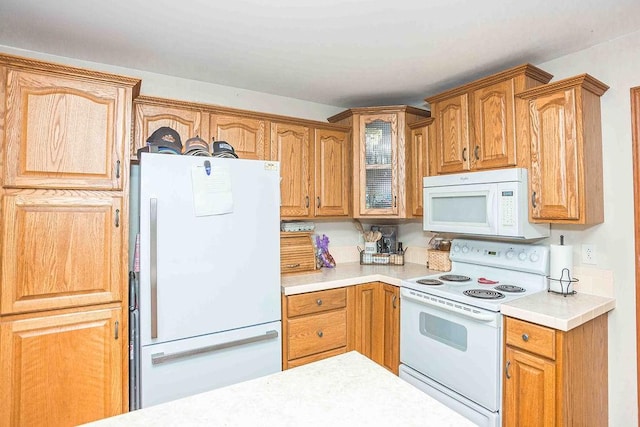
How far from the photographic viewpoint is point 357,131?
9.23 ft

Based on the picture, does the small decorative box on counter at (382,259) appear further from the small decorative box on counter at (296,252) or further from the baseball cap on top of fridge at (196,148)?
the baseball cap on top of fridge at (196,148)

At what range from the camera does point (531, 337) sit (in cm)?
168

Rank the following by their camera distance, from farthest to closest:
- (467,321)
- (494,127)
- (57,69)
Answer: (494,127) → (467,321) → (57,69)

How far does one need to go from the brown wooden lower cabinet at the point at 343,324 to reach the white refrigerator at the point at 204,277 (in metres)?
0.16

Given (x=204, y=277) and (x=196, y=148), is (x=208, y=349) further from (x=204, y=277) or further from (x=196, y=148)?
(x=196, y=148)

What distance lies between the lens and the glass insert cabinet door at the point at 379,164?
2760mm

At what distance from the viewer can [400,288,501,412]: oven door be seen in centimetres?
181

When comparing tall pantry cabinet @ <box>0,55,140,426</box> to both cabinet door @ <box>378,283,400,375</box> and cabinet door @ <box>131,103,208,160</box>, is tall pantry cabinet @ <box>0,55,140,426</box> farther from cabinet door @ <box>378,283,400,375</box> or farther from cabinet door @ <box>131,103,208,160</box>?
cabinet door @ <box>378,283,400,375</box>

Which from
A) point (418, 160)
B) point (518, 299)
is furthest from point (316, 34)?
point (518, 299)

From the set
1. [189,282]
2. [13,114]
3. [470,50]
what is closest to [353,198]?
[470,50]

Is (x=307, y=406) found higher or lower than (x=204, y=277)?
lower

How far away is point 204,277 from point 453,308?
1423mm

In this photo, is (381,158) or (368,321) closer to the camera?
(368,321)

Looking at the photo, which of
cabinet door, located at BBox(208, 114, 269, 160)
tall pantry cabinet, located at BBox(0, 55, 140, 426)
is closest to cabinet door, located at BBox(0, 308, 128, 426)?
tall pantry cabinet, located at BBox(0, 55, 140, 426)
